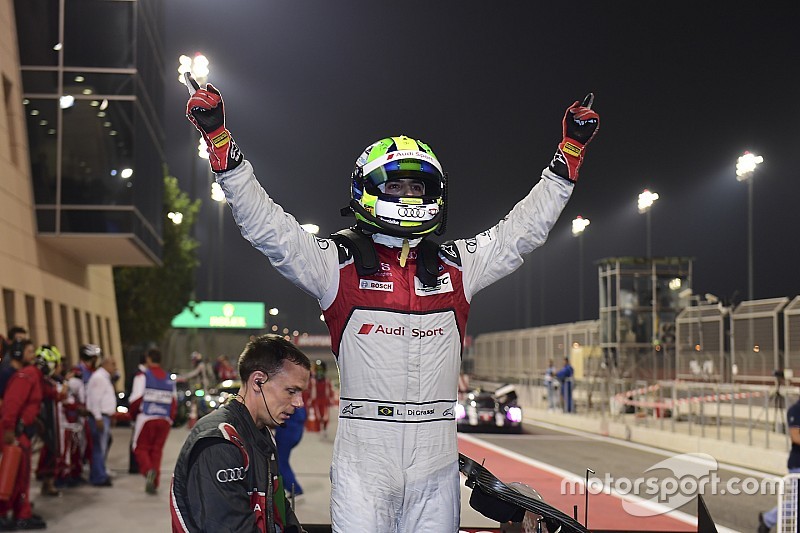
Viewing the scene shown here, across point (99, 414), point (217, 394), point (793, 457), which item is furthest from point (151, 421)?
point (217, 394)

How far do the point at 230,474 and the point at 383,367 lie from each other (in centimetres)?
80

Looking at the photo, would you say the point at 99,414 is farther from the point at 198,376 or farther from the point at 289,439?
the point at 198,376

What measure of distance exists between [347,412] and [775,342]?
18410mm

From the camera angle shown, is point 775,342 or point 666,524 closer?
point 666,524

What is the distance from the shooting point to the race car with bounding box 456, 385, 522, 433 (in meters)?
23.1

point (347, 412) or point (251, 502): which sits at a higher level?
point (347, 412)

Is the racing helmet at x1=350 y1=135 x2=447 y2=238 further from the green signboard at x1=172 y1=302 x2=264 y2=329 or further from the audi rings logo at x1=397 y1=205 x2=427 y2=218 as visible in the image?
the green signboard at x1=172 y1=302 x2=264 y2=329

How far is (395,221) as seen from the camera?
4277 millimetres

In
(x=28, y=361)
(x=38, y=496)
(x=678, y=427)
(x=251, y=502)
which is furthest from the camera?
(x=678, y=427)

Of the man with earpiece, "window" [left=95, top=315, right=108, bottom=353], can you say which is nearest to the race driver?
the man with earpiece

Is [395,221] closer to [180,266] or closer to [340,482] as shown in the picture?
[340,482]

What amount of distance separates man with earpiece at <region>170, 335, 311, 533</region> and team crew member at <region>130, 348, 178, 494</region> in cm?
895

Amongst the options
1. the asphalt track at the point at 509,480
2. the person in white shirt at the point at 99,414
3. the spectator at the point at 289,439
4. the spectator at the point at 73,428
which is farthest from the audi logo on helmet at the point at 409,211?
the person in white shirt at the point at 99,414

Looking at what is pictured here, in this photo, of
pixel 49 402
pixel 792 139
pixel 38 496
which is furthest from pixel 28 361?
pixel 792 139
